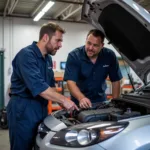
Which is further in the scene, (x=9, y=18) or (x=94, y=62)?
(x=9, y=18)

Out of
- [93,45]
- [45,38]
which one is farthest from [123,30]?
[45,38]

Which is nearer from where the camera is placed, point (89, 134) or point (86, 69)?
point (89, 134)

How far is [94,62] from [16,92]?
1.03 m

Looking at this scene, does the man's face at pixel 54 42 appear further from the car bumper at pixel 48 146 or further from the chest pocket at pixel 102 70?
the car bumper at pixel 48 146

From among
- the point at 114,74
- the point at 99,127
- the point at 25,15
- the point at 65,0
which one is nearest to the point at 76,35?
the point at 25,15

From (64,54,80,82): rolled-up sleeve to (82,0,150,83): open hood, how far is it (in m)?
0.46

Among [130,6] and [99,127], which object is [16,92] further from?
[130,6]

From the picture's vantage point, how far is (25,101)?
2.40 metres

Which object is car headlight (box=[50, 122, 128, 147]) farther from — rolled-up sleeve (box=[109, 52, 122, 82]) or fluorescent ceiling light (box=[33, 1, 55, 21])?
fluorescent ceiling light (box=[33, 1, 55, 21])

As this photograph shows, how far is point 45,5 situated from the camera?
23.4ft

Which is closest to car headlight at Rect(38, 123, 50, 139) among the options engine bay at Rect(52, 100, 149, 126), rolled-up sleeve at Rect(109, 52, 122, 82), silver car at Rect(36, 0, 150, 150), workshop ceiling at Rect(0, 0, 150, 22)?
silver car at Rect(36, 0, 150, 150)

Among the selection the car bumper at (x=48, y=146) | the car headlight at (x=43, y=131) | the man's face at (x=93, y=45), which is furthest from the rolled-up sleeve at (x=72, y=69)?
the car bumper at (x=48, y=146)

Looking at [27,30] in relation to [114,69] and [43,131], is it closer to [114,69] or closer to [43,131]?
[114,69]

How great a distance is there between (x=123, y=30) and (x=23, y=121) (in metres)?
1.30
